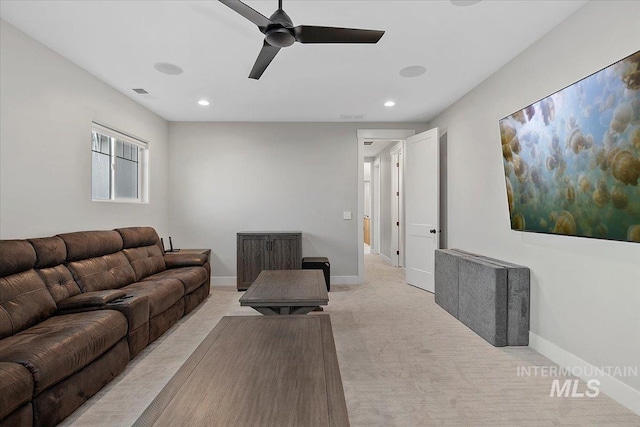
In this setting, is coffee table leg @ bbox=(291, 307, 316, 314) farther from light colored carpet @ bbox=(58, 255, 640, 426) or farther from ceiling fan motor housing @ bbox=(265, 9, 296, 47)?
ceiling fan motor housing @ bbox=(265, 9, 296, 47)

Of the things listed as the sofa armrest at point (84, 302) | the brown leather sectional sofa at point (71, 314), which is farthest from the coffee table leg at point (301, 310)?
the sofa armrest at point (84, 302)

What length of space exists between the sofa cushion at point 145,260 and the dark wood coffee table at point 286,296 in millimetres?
1482

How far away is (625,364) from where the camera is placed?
2119 mm

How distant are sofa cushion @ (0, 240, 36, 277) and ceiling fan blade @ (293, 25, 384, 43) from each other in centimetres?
250

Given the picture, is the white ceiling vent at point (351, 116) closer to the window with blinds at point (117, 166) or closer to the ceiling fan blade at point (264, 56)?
the ceiling fan blade at point (264, 56)

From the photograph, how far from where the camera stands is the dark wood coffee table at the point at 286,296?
266 cm

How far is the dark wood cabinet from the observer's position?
5145mm

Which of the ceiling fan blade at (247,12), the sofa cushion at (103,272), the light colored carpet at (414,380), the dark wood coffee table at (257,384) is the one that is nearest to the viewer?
the dark wood coffee table at (257,384)

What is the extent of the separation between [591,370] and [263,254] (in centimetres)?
399

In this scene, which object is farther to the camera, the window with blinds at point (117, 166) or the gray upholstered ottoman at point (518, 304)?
the window with blinds at point (117, 166)

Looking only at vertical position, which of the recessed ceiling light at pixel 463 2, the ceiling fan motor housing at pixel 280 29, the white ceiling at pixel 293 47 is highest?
the white ceiling at pixel 293 47

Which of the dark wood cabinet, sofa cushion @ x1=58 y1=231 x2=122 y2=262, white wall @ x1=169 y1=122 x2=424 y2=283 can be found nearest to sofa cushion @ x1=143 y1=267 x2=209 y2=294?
sofa cushion @ x1=58 y1=231 x2=122 y2=262

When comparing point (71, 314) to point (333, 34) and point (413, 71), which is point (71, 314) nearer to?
point (333, 34)

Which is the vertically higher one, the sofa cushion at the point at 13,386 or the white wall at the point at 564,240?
Answer: the white wall at the point at 564,240
